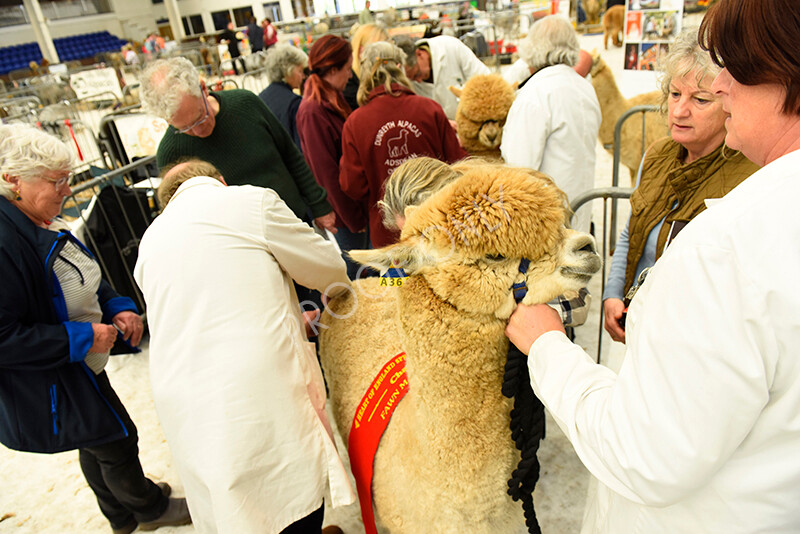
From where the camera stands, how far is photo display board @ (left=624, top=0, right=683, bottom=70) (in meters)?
3.23

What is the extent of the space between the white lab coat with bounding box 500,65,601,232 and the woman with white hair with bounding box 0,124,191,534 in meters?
2.17

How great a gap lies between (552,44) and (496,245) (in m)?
2.07

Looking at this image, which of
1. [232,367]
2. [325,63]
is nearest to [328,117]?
[325,63]

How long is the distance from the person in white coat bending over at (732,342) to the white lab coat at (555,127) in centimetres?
181

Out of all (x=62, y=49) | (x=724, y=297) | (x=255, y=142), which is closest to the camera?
(x=724, y=297)

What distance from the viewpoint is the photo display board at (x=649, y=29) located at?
323 cm

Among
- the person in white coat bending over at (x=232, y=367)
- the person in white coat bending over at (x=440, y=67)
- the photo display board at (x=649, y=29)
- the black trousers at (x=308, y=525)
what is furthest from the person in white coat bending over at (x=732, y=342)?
the person in white coat bending over at (x=440, y=67)

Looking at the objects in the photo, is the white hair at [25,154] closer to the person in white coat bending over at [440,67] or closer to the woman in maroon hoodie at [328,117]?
the woman in maroon hoodie at [328,117]

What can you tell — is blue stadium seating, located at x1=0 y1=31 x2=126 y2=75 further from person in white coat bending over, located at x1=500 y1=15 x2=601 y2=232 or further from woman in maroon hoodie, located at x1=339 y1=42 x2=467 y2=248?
person in white coat bending over, located at x1=500 y1=15 x2=601 y2=232

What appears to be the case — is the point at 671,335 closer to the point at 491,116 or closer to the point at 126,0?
the point at 491,116

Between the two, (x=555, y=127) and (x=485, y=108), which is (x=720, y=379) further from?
(x=485, y=108)

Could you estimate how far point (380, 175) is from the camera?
9.23ft

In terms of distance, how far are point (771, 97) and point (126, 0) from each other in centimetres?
3725

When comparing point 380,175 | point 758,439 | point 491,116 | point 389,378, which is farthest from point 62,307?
point 491,116
